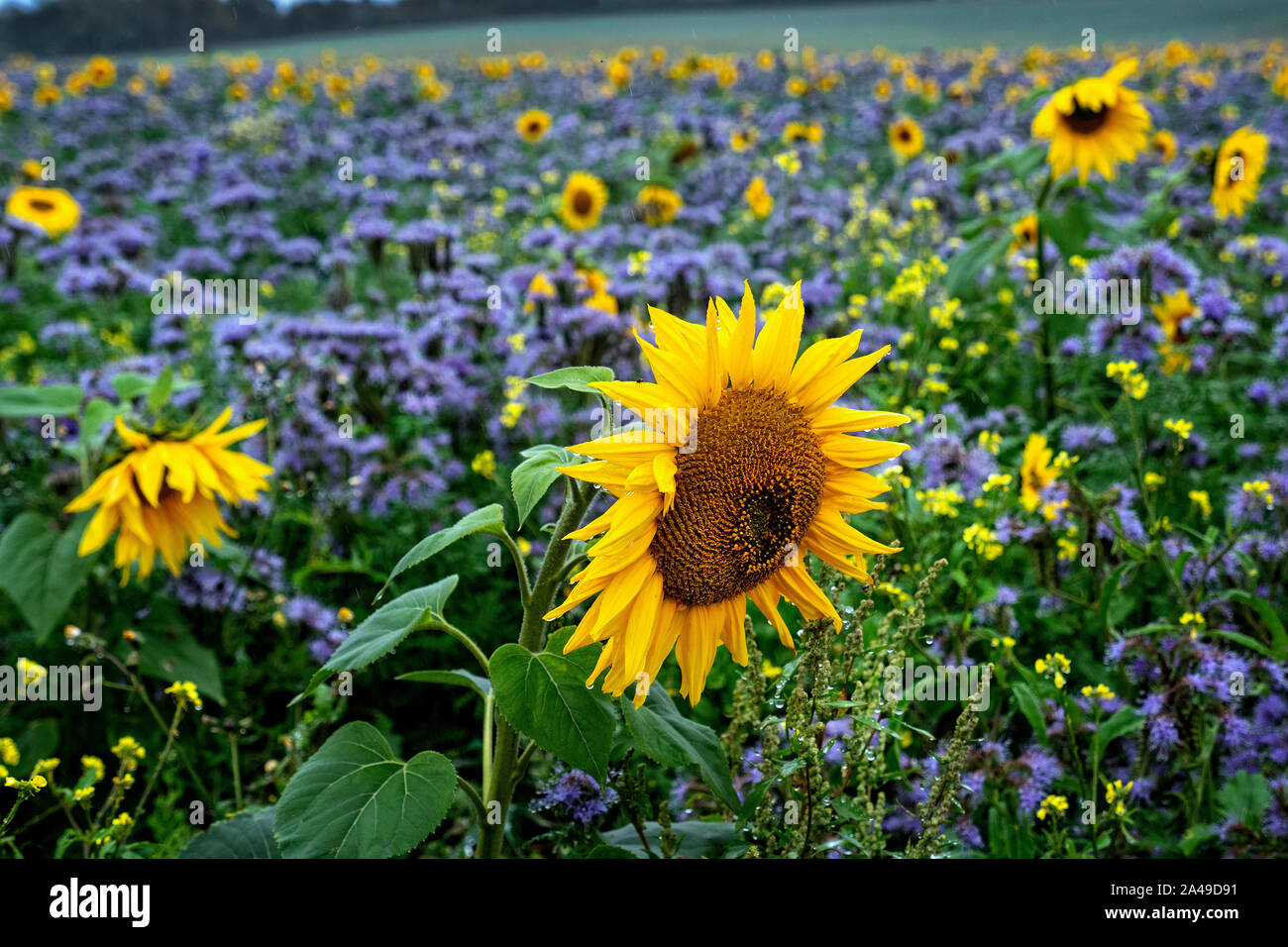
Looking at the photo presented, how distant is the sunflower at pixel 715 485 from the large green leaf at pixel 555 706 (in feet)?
0.30

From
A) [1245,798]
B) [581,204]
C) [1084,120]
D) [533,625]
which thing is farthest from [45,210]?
[1245,798]

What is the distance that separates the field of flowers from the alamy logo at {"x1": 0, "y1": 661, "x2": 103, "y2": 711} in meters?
0.02

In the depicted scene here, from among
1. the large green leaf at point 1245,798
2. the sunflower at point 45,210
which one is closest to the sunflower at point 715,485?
the large green leaf at point 1245,798

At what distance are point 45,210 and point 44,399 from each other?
4.01m

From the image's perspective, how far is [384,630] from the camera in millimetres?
1656

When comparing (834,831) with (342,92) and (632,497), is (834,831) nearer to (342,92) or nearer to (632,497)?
(632,497)

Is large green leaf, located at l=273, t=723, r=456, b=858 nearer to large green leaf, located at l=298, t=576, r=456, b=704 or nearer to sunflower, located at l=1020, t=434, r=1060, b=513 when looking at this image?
large green leaf, located at l=298, t=576, r=456, b=704

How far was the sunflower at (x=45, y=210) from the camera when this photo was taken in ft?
20.1

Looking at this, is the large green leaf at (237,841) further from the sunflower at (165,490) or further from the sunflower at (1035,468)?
the sunflower at (1035,468)

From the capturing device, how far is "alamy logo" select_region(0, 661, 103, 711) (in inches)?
106
